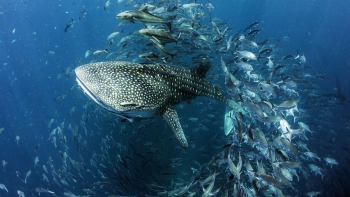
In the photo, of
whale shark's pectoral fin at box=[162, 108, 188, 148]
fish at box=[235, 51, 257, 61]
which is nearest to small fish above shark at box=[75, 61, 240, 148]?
whale shark's pectoral fin at box=[162, 108, 188, 148]

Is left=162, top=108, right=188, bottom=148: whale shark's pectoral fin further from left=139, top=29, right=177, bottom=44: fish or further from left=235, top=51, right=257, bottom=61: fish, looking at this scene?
left=235, top=51, right=257, bottom=61: fish

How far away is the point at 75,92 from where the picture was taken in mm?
32250

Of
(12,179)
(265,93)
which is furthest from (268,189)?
(12,179)

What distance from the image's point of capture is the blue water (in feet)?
40.1

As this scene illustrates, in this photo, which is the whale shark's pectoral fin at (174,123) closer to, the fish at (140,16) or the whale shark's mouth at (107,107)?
the whale shark's mouth at (107,107)

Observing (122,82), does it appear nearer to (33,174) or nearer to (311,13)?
(33,174)

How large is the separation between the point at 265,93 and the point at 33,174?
30.3 metres

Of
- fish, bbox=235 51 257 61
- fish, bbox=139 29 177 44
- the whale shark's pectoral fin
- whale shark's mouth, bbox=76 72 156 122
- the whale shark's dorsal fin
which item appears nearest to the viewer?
whale shark's mouth, bbox=76 72 156 122

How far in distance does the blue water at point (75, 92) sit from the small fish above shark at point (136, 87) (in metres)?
3.95

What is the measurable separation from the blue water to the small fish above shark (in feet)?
12.9

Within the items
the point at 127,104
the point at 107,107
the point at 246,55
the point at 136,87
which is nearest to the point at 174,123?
the point at 136,87

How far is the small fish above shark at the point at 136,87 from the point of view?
285cm

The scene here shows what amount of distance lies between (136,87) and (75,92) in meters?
32.3

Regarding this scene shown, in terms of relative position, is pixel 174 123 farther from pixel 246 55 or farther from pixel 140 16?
pixel 246 55
